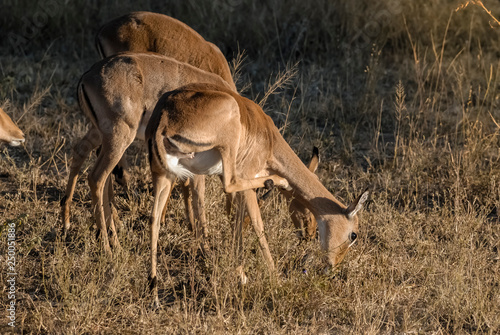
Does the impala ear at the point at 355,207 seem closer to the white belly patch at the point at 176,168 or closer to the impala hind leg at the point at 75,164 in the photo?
the white belly patch at the point at 176,168

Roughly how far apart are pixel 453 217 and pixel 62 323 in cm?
326

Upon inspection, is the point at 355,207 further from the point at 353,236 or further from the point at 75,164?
the point at 75,164

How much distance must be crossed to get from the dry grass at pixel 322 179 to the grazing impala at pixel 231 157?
0.23m

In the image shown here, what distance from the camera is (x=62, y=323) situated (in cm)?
478

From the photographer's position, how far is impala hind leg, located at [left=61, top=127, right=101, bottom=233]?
6.13 meters

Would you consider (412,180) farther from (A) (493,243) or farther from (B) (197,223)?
(B) (197,223)

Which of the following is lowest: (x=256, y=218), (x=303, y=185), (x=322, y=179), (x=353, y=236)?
(x=322, y=179)

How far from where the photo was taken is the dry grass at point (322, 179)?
5.03 m

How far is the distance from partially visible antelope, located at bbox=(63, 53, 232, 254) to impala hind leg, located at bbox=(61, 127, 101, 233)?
24 centimetres

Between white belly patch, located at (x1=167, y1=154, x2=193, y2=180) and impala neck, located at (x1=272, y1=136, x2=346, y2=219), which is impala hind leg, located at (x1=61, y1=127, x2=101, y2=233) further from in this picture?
impala neck, located at (x1=272, y1=136, x2=346, y2=219)

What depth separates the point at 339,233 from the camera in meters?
5.70

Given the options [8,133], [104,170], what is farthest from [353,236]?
[8,133]

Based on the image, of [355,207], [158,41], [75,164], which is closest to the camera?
[355,207]

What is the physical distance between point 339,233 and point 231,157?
983mm
